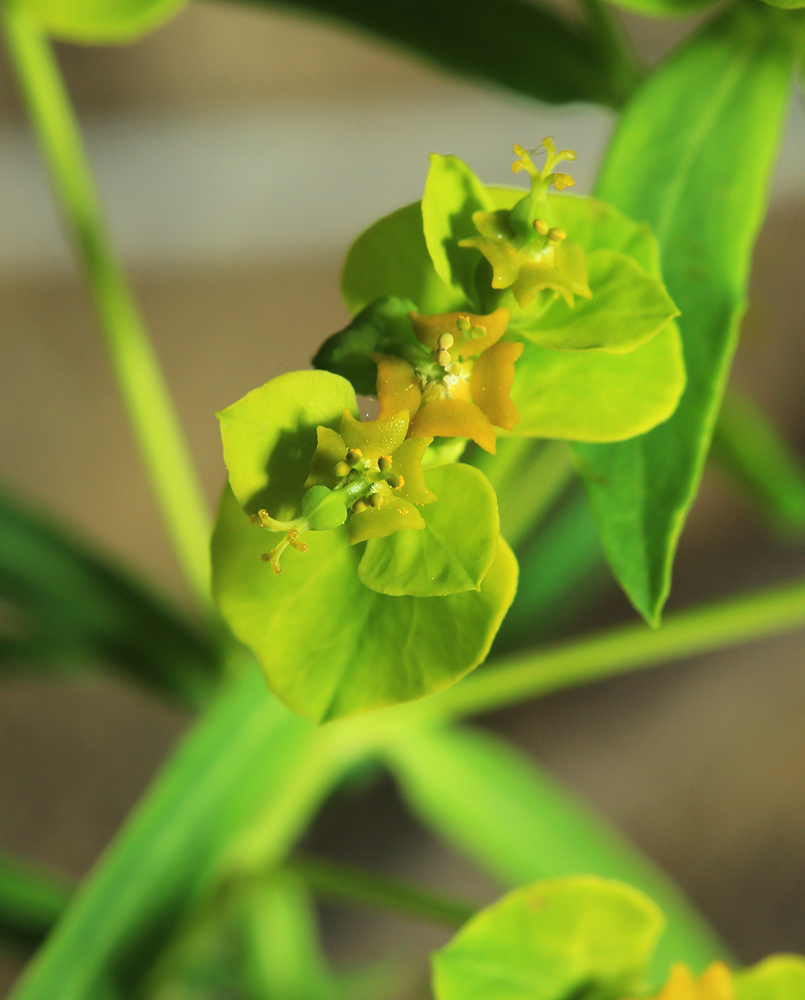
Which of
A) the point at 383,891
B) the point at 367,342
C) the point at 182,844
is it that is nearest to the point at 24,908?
the point at 182,844

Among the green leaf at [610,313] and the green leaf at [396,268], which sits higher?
the green leaf at [396,268]

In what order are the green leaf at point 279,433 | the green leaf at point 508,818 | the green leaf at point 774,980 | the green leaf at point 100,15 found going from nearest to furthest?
the green leaf at point 279,433, the green leaf at point 774,980, the green leaf at point 100,15, the green leaf at point 508,818

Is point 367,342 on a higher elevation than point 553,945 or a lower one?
higher

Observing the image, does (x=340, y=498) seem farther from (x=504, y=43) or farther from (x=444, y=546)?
(x=504, y=43)

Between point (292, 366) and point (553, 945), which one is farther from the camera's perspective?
point (292, 366)

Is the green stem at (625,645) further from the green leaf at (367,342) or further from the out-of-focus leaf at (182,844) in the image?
the green leaf at (367,342)

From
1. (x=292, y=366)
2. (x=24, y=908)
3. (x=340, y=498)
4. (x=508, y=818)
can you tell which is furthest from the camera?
(x=292, y=366)

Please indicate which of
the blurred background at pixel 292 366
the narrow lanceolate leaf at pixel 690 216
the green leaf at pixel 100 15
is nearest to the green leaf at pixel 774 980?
the narrow lanceolate leaf at pixel 690 216

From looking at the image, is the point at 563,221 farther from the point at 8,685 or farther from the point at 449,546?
the point at 8,685
